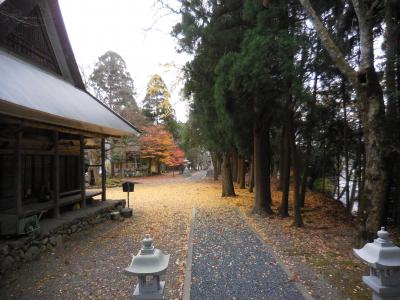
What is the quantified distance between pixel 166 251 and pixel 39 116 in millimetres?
3794

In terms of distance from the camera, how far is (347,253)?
636cm

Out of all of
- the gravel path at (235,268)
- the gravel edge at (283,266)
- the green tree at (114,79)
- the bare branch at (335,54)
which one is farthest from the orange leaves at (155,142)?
the bare branch at (335,54)

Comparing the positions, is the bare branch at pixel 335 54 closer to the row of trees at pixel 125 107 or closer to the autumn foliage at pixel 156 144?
the row of trees at pixel 125 107

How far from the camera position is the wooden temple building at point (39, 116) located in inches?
235

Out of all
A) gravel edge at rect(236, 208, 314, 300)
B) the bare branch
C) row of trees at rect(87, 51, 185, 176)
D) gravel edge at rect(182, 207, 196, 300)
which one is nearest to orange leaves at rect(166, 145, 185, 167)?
row of trees at rect(87, 51, 185, 176)

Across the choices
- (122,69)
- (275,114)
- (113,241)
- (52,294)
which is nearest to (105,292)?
(52,294)

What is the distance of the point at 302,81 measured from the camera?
316 inches

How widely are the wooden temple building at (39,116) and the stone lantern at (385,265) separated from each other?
4.79 meters

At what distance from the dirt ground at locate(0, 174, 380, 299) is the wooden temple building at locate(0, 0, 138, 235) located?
138 centimetres

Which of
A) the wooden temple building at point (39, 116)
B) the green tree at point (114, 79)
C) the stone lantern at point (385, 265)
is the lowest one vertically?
the stone lantern at point (385, 265)

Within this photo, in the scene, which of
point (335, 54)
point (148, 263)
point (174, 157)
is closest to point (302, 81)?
point (335, 54)

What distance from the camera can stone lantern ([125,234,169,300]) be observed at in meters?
2.49

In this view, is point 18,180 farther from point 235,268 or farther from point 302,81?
point 302,81

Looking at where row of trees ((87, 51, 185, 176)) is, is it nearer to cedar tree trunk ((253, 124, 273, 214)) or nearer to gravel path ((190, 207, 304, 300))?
cedar tree trunk ((253, 124, 273, 214))
